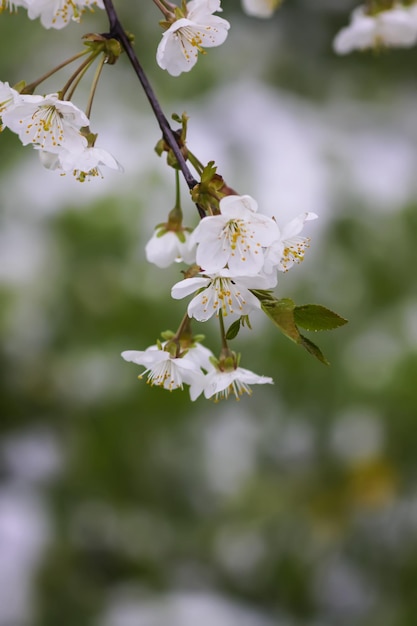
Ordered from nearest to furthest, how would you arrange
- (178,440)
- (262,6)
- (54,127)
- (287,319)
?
(287,319) → (54,127) → (262,6) → (178,440)

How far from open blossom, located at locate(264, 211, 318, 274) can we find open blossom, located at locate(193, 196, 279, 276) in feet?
0.04

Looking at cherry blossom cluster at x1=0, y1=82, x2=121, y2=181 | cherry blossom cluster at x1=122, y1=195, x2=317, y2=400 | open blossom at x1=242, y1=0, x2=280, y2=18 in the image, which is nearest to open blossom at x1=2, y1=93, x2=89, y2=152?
cherry blossom cluster at x1=0, y1=82, x2=121, y2=181

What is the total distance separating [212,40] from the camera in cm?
60

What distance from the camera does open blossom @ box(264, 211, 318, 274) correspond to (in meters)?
0.52

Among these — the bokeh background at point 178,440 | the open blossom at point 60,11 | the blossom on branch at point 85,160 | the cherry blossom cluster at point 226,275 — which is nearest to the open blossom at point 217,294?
the cherry blossom cluster at point 226,275

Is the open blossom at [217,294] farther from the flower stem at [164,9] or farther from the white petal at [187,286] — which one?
the flower stem at [164,9]

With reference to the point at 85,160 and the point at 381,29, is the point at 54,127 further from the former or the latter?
the point at 381,29

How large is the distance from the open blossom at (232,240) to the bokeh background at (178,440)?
171 cm

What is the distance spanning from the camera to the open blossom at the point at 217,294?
20.1 inches

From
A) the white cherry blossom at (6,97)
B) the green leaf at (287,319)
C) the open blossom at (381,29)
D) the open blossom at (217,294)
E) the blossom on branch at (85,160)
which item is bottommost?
the green leaf at (287,319)

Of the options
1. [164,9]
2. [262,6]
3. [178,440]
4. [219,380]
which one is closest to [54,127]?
[164,9]

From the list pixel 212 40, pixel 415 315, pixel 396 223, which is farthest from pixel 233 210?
pixel 396 223

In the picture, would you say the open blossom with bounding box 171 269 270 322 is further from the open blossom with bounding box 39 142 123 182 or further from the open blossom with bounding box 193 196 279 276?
the open blossom with bounding box 39 142 123 182

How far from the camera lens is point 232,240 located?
50 cm
